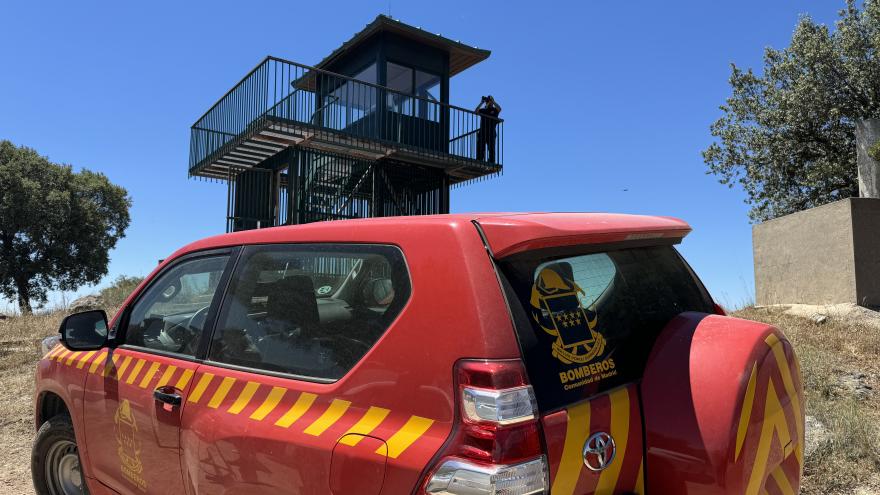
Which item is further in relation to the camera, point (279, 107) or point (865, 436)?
point (279, 107)

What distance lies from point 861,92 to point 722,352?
1872cm

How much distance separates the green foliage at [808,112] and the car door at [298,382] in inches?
710

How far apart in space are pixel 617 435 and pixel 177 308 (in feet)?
7.13

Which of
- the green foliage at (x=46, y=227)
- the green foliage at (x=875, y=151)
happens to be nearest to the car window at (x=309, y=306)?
the green foliage at (x=875, y=151)

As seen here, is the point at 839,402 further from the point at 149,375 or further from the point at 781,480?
the point at 149,375

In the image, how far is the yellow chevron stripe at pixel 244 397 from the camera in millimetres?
2070

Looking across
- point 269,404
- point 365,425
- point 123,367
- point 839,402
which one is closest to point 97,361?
point 123,367

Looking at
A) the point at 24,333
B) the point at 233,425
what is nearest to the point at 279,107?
the point at 24,333

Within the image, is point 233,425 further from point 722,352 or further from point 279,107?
point 279,107

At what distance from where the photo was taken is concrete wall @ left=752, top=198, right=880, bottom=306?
8.30m

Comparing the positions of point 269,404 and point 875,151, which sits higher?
point 875,151

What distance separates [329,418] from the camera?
5.89 feet

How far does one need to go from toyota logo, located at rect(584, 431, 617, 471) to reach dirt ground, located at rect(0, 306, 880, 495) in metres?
2.61

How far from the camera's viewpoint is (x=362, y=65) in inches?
623
